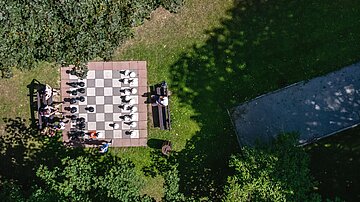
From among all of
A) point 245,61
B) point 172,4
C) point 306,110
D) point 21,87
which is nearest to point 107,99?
point 21,87

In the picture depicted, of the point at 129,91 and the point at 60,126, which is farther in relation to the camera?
the point at 129,91

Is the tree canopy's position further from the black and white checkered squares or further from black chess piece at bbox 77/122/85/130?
black chess piece at bbox 77/122/85/130

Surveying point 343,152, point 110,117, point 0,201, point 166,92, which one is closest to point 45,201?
point 0,201

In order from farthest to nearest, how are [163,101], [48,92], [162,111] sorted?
[162,111], [48,92], [163,101]

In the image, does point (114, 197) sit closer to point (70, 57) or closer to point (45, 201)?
point (45, 201)

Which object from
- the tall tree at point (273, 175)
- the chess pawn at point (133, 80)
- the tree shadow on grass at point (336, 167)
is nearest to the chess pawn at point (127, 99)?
the chess pawn at point (133, 80)

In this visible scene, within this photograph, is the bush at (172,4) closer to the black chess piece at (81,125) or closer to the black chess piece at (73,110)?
the black chess piece at (73,110)

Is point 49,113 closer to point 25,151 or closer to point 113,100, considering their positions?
point 25,151
